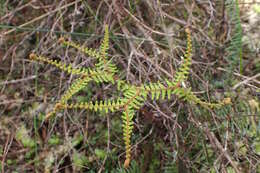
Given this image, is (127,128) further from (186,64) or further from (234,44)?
(234,44)

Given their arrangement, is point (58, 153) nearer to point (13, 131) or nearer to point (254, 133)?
point (13, 131)

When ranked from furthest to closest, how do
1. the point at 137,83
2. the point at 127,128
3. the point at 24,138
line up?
1. the point at 24,138
2. the point at 137,83
3. the point at 127,128

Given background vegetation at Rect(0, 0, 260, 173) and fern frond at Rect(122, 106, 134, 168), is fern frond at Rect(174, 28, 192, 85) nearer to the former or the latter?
fern frond at Rect(122, 106, 134, 168)

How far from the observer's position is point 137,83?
3.56 feet

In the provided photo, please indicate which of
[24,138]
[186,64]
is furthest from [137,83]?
[24,138]

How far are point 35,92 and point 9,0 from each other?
1.57 ft

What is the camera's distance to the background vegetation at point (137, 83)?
1033mm

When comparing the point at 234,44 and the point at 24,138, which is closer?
the point at 234,44

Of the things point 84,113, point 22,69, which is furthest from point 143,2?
point 22,69

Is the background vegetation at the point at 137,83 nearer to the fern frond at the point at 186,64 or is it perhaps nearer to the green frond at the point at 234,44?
the green frond at the point at 234,44

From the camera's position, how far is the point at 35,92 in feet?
4.57

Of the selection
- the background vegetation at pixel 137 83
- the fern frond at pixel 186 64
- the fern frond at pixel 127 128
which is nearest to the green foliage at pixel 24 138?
the background vegetation at pixel 137 83

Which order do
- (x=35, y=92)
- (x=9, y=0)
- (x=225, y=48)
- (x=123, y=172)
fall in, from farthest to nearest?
(x=9, y=0) < (x=35, y=92) < (x=225, y=48) < (x=123, y=172)

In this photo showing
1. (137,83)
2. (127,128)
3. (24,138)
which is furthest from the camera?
(24,138)
